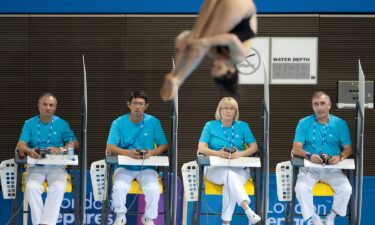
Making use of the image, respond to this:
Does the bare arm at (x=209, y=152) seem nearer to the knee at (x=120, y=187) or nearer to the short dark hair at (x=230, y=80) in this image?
the knee at (x=120, y=187)

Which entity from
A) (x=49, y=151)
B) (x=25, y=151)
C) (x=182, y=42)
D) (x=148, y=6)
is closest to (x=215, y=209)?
(x=49, y=151)

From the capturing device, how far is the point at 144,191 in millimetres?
7973

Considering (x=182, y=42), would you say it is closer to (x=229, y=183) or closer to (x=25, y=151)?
Answer: (x=229, y=183)

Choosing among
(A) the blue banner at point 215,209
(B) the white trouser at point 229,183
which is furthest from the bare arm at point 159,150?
(A) the blue banner at point 215,209

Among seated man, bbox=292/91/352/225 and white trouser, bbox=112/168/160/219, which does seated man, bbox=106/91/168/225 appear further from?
seated man, bbox=292/91/352/225

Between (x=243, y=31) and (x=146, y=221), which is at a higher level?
(x=243, y=31)

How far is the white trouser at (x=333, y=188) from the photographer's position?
7.86 m

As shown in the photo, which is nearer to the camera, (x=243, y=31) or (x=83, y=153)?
(x=243, y=31)

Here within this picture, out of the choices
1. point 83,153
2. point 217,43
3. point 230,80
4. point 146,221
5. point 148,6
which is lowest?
point 146,221

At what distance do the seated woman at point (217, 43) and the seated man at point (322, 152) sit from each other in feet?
9.77

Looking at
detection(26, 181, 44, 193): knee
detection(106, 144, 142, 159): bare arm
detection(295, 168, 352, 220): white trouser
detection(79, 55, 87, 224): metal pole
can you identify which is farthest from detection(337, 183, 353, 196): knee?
detection(26, 181, 44, 193): knee

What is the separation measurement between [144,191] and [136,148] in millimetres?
413

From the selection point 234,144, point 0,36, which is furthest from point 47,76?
point 234,144

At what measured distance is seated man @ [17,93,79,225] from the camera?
7.88 metres
